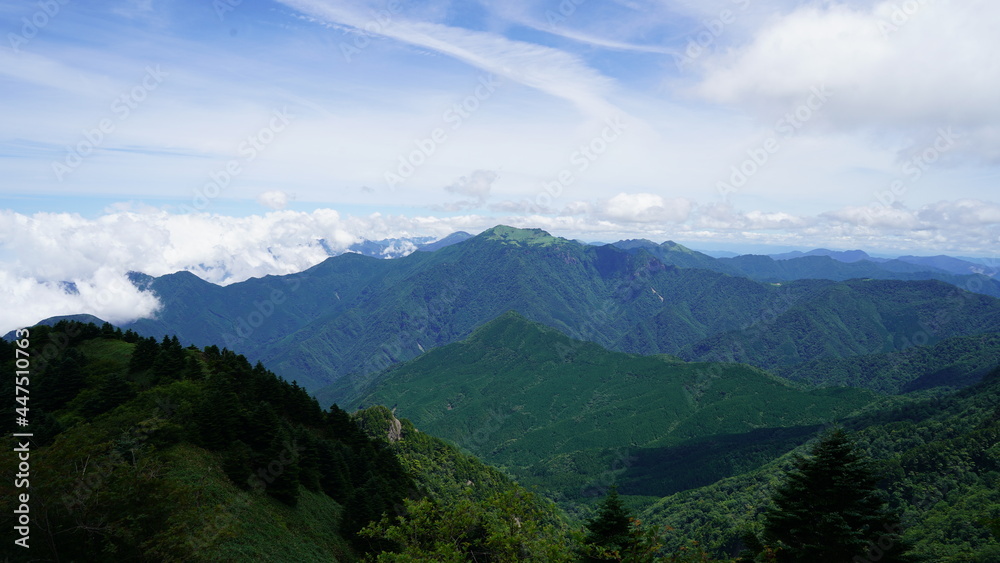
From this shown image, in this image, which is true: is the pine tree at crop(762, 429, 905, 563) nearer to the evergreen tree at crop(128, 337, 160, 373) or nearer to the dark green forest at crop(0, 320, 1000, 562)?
the dark green forest at crop(0, 320, 1000, 562)

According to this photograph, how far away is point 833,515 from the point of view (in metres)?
27.4

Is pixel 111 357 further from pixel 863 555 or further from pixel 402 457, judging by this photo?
pixel 863 555

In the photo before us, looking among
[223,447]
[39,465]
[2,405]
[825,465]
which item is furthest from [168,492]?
[825,465]

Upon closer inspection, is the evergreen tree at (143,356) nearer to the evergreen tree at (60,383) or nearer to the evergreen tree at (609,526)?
the evergreen tree at (60,383)

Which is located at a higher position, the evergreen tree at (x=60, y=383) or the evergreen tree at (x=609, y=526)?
the evergreen tree at (x=60, y=383)

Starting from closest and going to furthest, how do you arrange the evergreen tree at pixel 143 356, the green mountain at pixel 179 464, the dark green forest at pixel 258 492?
1. the dark green forest at pixel 258 492
2. the green mountain at pixel 179 464
3. the evergreen tree at pixel 143 356

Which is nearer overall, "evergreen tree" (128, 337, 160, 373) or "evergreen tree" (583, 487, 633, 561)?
"evergreen tree" (583, 487, 633, 561)

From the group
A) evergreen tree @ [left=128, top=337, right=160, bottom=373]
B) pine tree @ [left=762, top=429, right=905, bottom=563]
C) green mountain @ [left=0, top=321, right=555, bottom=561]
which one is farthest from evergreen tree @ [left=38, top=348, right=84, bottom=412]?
pine tree @ [left=762, top=429, right=905, bottom=563]

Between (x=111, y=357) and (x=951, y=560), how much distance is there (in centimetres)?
13566

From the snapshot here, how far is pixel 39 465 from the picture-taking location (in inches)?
1064

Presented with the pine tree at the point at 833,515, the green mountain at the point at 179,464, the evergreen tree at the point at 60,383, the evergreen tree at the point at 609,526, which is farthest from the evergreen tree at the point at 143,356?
the pine tree at the point at 833,515

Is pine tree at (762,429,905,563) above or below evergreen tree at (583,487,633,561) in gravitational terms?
above

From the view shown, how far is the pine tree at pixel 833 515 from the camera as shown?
26781 millimetres

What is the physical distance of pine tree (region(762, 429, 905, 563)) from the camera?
26.8m
